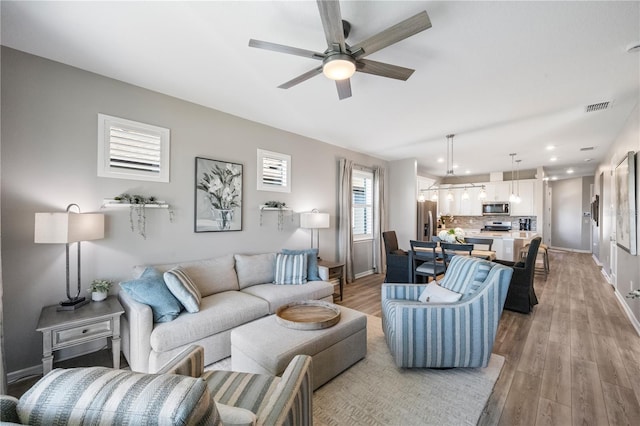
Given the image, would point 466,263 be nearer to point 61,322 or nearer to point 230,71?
point 230,71

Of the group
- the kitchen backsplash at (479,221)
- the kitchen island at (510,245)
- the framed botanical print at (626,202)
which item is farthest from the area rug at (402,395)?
the kitchen backsplash at (479,221)

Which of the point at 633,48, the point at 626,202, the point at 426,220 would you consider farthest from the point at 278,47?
the point at 426,220

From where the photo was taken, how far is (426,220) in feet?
22.7

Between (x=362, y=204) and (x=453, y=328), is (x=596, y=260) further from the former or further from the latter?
(x=453, y=328)

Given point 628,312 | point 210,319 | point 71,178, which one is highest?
point 71,178

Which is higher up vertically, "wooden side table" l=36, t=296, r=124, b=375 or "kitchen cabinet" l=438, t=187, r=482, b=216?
"kitchen cabinet" l=438, t=187, r=482, b=216

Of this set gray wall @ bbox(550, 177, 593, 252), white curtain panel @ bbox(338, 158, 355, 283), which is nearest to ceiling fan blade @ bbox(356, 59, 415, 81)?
white curtain panel @ bbox(338, 158, 355, 283)

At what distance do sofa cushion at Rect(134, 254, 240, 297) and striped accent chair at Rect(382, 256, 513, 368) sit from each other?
6.50 feet

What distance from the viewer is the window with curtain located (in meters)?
5.80

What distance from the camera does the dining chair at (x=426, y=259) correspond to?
13.4 feet

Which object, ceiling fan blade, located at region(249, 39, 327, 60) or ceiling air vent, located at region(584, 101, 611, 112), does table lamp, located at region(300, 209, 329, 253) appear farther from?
ceiling air vent, located at region(584, 101, 611, 112)

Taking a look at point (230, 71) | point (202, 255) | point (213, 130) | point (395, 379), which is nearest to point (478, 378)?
point (395, 379)

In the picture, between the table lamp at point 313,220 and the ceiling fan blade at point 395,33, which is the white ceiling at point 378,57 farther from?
the table lamp at point 313,220

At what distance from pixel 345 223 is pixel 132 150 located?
137 inches
